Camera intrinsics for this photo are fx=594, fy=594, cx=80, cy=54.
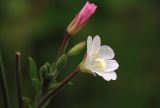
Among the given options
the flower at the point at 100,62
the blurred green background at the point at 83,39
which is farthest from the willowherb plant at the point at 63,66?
the blurred green background at the point at 83,39

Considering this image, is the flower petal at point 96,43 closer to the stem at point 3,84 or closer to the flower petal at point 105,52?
the flower petal at point 105,52

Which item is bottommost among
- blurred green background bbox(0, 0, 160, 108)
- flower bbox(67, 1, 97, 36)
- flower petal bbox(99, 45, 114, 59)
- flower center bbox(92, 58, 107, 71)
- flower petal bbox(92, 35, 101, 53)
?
blurred green background bbox(0, 0, 160, 108)

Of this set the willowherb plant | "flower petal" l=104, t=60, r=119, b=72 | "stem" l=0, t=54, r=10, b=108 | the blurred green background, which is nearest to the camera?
"stem" l=0, t=54, r=10, b=108

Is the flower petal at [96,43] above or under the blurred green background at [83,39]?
above

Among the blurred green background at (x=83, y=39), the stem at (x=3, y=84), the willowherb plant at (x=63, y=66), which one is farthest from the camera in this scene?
the blurred green background at (x=83, y=39)

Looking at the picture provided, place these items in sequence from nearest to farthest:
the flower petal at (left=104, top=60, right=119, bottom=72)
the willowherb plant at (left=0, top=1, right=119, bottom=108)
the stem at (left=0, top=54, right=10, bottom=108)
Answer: the stem at (left=0, top=54, right=10, bottom=108), the willowherb plant at (left=0, top=1, right=119, bottom=108), the flower petal at (left=104, top=60, right=119, bottom=72)

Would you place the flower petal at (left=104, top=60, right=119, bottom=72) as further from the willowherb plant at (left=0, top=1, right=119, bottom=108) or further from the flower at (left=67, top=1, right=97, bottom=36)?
the flower at (left=67, top=1, right=97, bottom=36)

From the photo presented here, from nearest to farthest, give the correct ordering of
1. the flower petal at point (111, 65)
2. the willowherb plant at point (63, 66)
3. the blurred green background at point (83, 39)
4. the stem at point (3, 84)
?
the stem at point (3, 84), the willowherb plant at point (63, 66), the flower petal at point (111, 65), the blurred green background at point (83, 39)

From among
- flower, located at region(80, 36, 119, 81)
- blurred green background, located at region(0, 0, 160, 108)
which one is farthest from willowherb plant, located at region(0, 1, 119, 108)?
blurred green background, located at region(0, 0, 160, 108)
